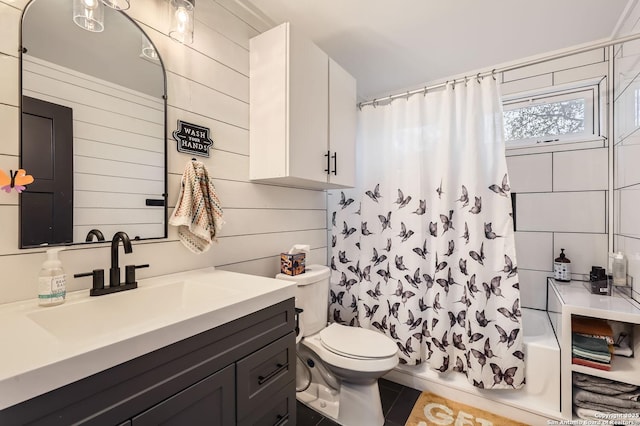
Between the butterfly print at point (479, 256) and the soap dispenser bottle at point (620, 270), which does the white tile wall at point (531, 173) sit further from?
the butterfly print at point (479, 256)

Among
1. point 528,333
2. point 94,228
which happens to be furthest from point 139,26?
point 528,333

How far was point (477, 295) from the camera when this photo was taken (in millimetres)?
1776

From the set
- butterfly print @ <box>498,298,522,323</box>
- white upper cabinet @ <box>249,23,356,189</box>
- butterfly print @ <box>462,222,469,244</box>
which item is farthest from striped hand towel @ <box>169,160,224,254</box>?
butterfly print @ <box>498,298,522,323</box>

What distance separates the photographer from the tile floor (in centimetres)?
172

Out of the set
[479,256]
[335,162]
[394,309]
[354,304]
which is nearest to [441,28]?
[335,162]

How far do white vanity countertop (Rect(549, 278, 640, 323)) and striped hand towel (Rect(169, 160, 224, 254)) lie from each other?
6.04 feet

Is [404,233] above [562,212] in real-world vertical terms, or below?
below

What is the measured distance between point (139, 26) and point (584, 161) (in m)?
2.68

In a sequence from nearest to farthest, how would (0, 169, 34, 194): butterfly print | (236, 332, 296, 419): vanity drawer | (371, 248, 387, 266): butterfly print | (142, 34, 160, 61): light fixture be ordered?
(0, 169, 34, 194): butterfly print
(236, 332, 296, 419): vanity drawer
(142, 34, 160, 61): light fixture
(371, 248, 387, 266): butterfly print

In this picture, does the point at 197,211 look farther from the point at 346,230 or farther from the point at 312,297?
the point at 346,230

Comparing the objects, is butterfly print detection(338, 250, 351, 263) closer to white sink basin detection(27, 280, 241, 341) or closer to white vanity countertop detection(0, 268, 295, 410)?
white vanity countertop detection(0, 268, 295, 410)

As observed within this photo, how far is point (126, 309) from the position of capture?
41.1 inches

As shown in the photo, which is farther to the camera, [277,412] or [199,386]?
[277,412]

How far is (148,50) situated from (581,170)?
264cm
